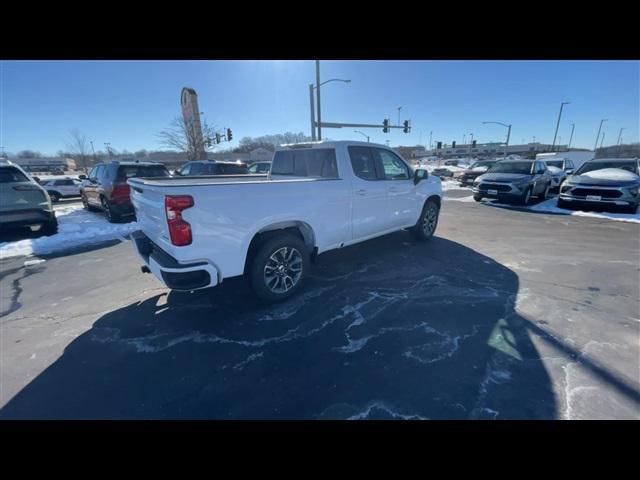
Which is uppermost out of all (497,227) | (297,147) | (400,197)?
(297,147)

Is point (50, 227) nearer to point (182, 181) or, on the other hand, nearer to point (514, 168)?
point (182, 181)

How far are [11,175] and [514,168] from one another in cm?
1670

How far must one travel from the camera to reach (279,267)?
358cm

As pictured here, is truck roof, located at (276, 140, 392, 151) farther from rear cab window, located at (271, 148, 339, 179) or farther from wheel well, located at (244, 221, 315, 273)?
wheel well, located at (244, 221, 315, 273)

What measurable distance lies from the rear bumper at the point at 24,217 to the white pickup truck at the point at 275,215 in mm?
4957

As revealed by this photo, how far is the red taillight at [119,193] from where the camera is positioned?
8.01 m

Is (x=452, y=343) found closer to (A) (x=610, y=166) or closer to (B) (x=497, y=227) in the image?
(B) (x=497, y=227)

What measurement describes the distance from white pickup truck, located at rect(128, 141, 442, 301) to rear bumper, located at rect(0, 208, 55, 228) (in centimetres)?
496

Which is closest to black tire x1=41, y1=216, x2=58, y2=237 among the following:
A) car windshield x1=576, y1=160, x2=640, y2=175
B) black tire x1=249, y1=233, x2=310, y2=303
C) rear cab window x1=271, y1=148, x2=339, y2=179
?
rear cab window x1=271, y1=148, x2=339, y2=179

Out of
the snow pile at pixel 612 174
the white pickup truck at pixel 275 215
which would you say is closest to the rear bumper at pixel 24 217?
the white pickup truck at pixel 275 215

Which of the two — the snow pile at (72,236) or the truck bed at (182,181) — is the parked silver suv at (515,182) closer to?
the truck bed at (182,181)

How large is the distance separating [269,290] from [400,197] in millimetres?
3135
